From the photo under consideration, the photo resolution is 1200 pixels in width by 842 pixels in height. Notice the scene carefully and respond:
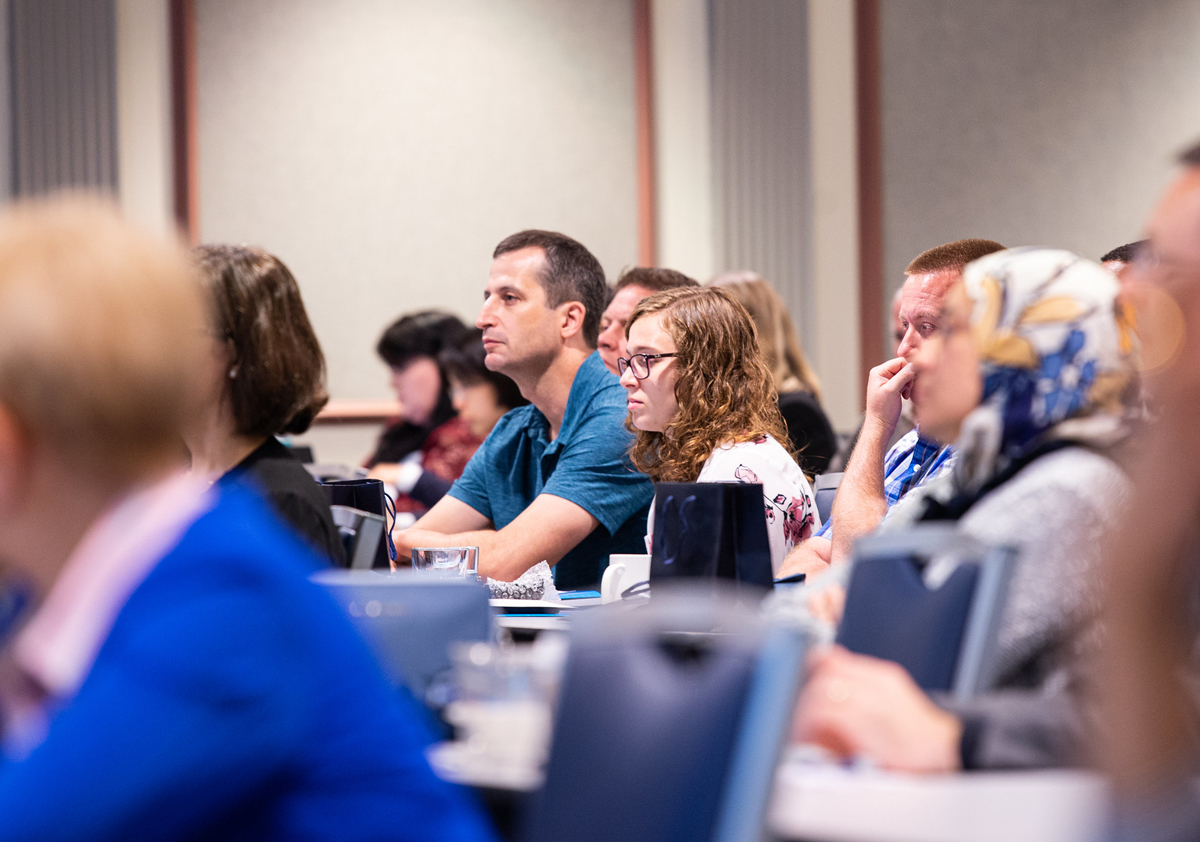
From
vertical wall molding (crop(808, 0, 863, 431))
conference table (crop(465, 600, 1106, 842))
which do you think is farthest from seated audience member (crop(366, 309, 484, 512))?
conference table (crop(465, 600, 1106, 842))

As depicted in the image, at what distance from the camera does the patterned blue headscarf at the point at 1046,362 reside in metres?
1.36

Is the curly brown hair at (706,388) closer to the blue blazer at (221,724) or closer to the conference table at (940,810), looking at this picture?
the conference table at (940,810)

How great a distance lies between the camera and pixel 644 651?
0.98m

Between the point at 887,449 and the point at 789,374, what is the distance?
1.38 meters

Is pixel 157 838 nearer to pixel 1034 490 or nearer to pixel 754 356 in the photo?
pixel 1034 490

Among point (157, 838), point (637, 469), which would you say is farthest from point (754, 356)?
point (157, 838)

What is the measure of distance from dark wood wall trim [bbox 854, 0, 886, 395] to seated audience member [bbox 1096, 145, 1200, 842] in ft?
14.9

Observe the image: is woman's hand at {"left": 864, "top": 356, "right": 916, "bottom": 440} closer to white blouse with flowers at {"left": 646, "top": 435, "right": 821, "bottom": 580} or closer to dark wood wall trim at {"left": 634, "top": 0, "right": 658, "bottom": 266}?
white blouse with flowers at {"left": 646, "top": 435, "right": 821, "bottom": 580}

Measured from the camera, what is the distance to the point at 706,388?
2.60 meters

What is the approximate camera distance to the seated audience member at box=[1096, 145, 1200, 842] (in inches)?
34.1

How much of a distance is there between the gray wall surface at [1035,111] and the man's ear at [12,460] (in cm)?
499

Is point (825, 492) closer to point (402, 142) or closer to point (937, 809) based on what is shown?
point (937, 809)

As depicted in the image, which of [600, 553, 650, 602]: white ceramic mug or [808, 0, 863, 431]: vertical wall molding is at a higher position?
[808, 0, 863, 431]: vertical wall molding

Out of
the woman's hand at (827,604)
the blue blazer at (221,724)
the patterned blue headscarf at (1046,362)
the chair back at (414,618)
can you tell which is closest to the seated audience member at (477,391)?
the woman's hand at (827,604)
